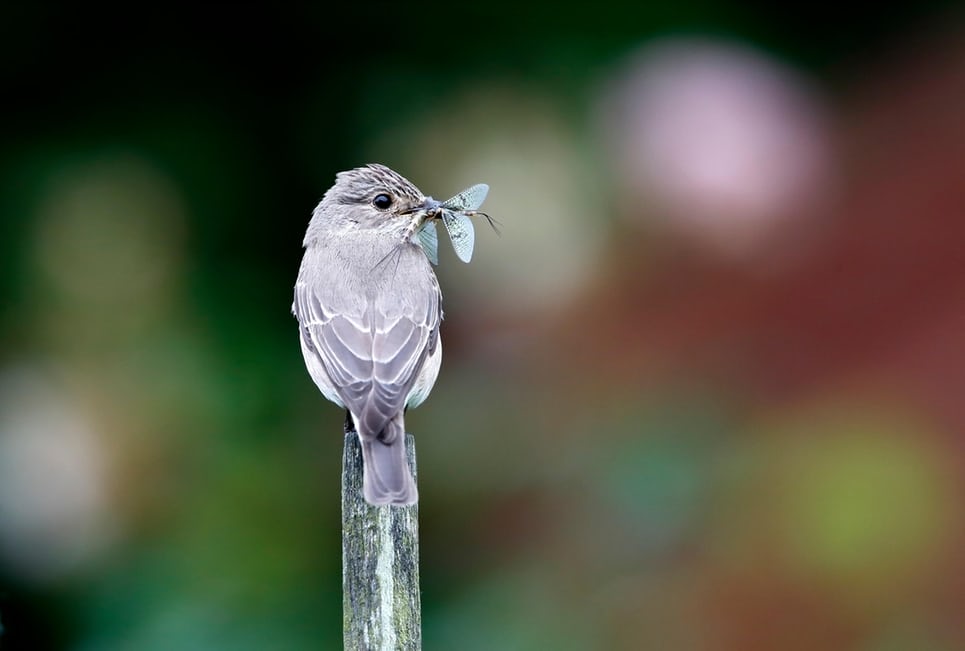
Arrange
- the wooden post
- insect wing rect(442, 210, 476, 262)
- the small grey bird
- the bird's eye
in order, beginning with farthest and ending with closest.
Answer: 1. the bird's eye
2. insect wing rect(442, 210, 476, 262)
3. the small grey bird
4. the wooden post

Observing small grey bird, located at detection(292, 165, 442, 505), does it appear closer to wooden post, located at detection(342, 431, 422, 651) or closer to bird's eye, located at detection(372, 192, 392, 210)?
bird's eye, located at detection(372, 192, 392, 210)

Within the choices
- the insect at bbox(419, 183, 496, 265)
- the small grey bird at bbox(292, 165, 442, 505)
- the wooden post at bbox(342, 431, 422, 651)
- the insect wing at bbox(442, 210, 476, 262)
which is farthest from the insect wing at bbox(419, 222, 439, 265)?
the wooden post at bbox(342, 431, 422, 651)

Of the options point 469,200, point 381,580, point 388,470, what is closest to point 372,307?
point 469,200

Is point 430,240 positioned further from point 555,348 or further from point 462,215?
point 555,348

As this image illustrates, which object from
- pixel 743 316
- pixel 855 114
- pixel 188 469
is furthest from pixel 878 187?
pixel 188 469

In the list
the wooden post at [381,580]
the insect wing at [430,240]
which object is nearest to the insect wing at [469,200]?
the insect wing at [430,240]

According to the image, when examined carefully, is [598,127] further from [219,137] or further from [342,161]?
[219,137]
